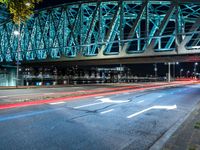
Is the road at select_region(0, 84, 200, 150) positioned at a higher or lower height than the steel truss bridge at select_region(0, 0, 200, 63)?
lower

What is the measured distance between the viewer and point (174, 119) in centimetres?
1109

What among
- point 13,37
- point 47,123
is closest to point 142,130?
point 47,123

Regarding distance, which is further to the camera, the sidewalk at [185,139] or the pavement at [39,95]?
the pavement at [39,95]

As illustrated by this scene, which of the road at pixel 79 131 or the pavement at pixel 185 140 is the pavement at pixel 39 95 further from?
the pavement at pixel 185 140

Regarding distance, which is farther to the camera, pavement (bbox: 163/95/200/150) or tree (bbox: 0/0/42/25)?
tree (bbox: 0/0/42/25)

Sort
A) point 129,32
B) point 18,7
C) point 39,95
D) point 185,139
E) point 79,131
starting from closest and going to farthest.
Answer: point 185,139, point 79,131, point 18,7, point 39,95, point 129,32

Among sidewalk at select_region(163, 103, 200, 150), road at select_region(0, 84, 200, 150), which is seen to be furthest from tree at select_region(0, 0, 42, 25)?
sidewalk at select_region(163, 103, 200, 150)

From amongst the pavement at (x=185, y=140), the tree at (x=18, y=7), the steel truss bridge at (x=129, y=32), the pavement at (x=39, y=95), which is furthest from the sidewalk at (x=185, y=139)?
the steel truss bridge at (x=129, y=32)

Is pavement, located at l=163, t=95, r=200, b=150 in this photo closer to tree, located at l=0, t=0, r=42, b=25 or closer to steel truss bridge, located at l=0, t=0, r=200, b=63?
tree, located at l=0, t=0, r=42, b=25

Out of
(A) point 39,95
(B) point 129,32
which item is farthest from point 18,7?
(B) point 129,32

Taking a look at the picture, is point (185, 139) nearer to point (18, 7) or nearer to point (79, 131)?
point (79, 131)

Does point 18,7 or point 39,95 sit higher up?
point 18,7

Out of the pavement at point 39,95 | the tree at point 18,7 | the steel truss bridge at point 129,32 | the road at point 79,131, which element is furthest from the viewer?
the steel truss bridge at point 129,32

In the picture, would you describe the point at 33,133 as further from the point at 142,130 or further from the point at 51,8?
the point at 51,8
